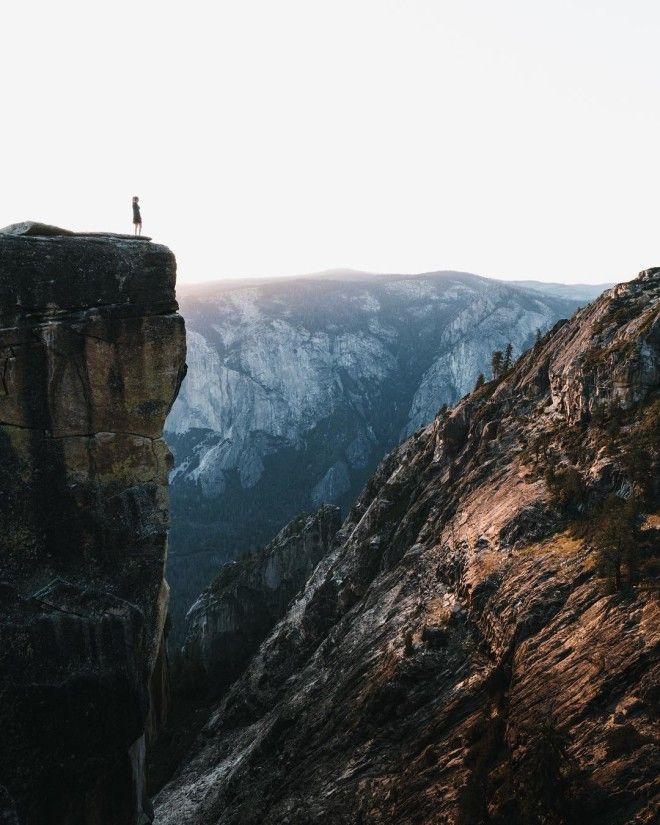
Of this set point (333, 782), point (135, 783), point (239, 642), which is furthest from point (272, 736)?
point (239, 642)

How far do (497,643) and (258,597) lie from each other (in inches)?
3276

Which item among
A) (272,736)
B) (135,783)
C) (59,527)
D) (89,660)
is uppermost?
(59,527)

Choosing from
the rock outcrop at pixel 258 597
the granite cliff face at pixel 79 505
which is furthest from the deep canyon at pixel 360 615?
the rock outcrop at pixel 258 597

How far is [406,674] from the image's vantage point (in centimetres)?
4119

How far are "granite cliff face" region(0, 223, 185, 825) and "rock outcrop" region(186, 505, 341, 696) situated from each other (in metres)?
78.3

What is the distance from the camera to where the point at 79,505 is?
1102 inches

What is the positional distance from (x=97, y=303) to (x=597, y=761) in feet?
103

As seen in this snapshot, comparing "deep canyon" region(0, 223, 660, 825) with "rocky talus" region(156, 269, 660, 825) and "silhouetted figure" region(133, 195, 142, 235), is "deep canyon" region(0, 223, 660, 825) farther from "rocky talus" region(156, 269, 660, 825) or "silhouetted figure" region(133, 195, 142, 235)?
"silhouetted figure" region(133, 195, 142, 235)

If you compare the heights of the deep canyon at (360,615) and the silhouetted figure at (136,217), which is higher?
the silhouetted figure at (136,217)

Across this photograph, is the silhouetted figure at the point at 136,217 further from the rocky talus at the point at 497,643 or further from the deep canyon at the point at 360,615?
the rocky talus at the point at 497,643

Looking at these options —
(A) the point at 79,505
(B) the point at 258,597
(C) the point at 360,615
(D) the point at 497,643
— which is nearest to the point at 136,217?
(A) the point at 79,505

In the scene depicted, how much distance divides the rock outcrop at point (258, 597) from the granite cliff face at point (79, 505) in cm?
7832

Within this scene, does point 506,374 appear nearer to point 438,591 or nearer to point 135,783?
point 438,591

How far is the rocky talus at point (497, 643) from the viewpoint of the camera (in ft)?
→ 92.8
